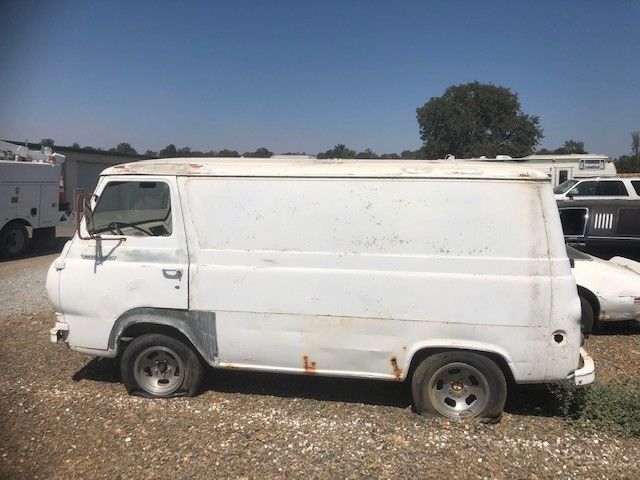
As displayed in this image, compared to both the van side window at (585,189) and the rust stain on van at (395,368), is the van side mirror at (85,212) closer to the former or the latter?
the rust stain on van at (395,368)

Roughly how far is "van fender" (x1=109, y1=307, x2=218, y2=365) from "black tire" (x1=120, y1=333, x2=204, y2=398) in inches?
6.1

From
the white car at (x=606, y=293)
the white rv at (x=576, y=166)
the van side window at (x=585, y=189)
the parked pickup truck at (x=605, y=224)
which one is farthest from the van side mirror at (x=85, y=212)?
the white rv at (x=576, y=166)

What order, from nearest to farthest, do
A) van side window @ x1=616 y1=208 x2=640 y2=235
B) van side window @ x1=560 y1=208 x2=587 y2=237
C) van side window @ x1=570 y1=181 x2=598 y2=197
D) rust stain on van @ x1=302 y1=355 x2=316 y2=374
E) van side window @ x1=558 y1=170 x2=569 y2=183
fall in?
rust stain on van @ x1=302 y1=355 x2=316 y2=374, van side window @ x1=616 y1=208 x2=640 y2=235, van side window @ x1=560 y1=208 x2=587 y2=237, van side window @ x1=570 y1=181 x2=598 y2=197, van side window @ x1=558 y1=170 x2=569 y2=183

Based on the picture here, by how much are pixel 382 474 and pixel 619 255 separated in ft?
20.6

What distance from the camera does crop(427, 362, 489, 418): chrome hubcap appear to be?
4.19 meters

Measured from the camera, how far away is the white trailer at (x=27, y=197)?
12.8m

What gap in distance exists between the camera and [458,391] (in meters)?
4.30

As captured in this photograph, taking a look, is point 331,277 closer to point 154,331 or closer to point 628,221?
point 154,331

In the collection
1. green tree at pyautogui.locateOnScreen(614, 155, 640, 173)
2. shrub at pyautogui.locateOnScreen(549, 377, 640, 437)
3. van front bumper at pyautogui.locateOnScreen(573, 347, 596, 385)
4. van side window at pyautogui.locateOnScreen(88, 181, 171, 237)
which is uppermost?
green tree at pyautogui.locateOnScreen(614, 155, 640, 173)

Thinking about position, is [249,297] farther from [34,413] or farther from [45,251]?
[45,251]

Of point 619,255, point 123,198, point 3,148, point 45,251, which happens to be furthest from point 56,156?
point 619,255

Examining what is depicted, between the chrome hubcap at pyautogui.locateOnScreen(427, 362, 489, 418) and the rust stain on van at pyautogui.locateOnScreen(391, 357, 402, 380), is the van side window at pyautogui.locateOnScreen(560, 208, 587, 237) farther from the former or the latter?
the rust stain on van at pyautogui.locateOnScreen(391, 357, 402, 380)

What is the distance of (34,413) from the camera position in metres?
4.47

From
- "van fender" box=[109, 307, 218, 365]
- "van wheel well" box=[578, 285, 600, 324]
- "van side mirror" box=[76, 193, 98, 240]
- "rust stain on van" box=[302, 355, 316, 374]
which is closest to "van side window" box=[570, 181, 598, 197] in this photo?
"van wheel well" box=[578, 285, 600, 324]
